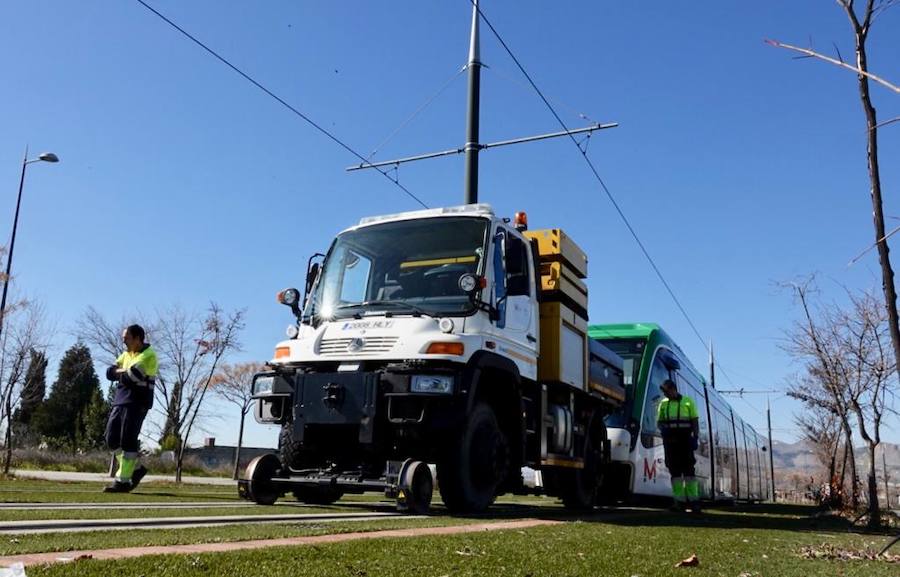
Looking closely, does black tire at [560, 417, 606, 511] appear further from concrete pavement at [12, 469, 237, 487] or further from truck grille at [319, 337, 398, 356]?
concrete pavement at [12, 469, 237, 487]

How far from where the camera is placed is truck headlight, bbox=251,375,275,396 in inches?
307

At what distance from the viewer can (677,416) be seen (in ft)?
41.5

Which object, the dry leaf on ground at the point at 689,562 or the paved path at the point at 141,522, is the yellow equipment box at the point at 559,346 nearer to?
the paved path at the point at 141,522

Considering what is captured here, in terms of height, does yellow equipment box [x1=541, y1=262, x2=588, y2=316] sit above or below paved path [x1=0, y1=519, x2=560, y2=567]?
above

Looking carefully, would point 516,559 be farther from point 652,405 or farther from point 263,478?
point 652,405

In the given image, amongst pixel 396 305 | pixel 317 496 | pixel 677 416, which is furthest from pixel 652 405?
pixel 396 305

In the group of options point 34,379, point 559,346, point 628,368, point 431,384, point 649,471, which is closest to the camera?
point 431,384

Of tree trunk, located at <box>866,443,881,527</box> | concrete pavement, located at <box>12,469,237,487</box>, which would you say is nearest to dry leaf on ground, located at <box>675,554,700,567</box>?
tree trunk, located at <box>866,443,881,527</box>

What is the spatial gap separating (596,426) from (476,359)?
4647 millimetres

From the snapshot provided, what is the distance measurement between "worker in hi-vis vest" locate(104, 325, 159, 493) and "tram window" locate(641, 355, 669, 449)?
826 cm

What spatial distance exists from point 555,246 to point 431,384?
3.40 m

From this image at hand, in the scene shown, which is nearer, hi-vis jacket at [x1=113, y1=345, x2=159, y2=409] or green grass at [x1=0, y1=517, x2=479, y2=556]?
green grass at [x1=0, y1=517, x2=479, y2=556]

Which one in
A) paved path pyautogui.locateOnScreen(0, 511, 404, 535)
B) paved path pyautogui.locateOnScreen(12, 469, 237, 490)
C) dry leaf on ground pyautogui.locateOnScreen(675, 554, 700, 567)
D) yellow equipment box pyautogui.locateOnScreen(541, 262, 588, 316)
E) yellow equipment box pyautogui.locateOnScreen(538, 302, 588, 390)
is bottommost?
paved path pyautogui.locateOnScreen(12, 469, 237, 490)

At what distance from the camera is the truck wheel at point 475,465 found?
735 cm
